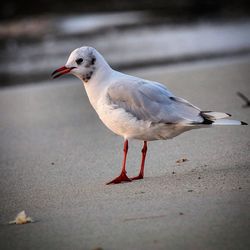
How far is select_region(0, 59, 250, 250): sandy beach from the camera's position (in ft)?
11.5

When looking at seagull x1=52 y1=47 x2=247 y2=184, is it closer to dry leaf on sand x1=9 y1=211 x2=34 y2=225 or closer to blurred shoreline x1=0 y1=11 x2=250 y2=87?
dry leaf on sand x1=9 y1=211 x2=34 y2=225

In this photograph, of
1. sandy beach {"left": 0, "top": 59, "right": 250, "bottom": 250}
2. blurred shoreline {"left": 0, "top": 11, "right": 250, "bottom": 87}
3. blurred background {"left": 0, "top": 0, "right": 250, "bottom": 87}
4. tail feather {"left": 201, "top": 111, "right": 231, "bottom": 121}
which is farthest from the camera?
blurred background {"left": 0, "top": 0, "right": 250, "bottom": 87}

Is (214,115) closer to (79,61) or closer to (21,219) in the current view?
(79,61)

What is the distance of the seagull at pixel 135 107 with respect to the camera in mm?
4762

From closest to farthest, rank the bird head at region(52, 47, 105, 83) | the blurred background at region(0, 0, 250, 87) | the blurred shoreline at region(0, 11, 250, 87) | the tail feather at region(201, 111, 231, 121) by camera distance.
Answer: the tail feather at region(201, 111, 231, 121), the bird head at region(52, 47, 105, 83), the blurred shoreline at region(0, 11, 250, 87), the blurred background at region(0, 0, 250, 87)

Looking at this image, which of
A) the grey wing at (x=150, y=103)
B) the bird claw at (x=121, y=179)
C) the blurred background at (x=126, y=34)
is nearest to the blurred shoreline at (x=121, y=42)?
the blurred background at (x=126, y=34)

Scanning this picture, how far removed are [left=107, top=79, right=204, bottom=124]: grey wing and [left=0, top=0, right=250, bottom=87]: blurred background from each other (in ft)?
19.7

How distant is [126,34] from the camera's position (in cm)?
1623

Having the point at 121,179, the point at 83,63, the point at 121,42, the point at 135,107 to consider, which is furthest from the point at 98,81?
the point at 121,42

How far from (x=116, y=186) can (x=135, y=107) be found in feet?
2.03

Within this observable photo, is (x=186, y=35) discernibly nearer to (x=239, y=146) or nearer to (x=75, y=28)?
(x=75, y=28)

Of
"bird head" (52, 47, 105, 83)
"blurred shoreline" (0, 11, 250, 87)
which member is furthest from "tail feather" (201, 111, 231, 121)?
"blurred shoreline" (0, 11, 250, 87)

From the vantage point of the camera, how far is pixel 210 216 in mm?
3660

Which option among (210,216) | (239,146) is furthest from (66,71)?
(210,216)
